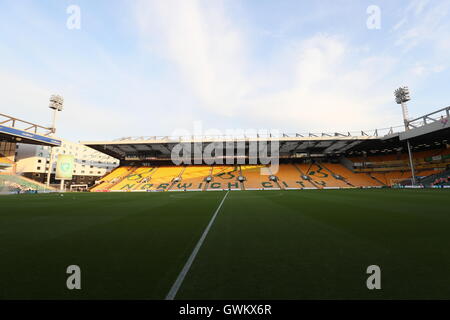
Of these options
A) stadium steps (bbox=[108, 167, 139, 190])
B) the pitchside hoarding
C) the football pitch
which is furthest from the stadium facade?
the football pitch

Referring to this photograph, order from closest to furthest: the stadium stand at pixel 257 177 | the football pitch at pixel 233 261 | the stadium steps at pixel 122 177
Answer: the football pitch at pixel 233 261
the stadium stand at pixel 257 177
the stadium steps at pixel 122 177

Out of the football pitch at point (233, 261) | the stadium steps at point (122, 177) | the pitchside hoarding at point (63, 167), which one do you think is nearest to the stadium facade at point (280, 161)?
the stadium steps at point (122, 177)

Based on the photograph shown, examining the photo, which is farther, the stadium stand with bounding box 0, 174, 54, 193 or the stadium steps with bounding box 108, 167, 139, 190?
the stadium steps with bounding box 108, 167, 139, 190

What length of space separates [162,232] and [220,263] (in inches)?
97.5

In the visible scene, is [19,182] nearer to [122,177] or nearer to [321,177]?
[122,177]

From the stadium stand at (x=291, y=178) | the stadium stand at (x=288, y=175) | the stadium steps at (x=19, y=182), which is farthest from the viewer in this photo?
the stadium stand at (x=291, y=178)

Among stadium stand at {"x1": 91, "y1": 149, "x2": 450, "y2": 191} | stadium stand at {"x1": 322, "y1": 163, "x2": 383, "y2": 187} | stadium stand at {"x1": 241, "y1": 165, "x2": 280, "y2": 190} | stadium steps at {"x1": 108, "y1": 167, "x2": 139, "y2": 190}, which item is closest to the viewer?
stadium stand at {"x1": 241, "y1": 165, "x2": 280, "y2": 190}

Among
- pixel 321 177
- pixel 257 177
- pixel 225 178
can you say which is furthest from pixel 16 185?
pixel 321 177

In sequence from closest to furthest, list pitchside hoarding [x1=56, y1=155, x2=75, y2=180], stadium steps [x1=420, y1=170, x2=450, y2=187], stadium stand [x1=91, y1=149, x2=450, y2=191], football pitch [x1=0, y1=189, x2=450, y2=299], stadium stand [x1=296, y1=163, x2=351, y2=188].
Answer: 1. football pitch [x1=0, y1=189, x2=450, y2=299]
2. stadium steps [x1=420, y1=170, x2=450, y2=187]
3. pitchside hoarding [x1=56, y1=155, x2=75, y2=180]
4. stadium stand [x1=91, y1=149, x2=450, y2=191]
5. stadium stand [x1=296, y1=163, x2=351, y2=188]

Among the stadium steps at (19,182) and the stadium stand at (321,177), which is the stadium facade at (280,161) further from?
the stadium steps at (19,182)

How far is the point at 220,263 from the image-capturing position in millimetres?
2945

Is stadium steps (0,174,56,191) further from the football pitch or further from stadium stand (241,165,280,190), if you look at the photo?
the football pitch
